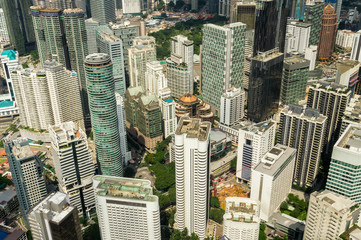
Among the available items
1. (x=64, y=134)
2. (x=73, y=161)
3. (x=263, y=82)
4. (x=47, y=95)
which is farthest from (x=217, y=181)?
(x=47, y=95)

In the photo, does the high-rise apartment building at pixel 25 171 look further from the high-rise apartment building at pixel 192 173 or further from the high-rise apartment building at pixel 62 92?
the high-rise apartment building at pixel 62 92

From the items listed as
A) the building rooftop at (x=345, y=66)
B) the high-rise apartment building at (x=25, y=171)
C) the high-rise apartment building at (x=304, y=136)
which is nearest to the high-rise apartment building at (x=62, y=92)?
the high-rise apartment building at (x=25, y=171)

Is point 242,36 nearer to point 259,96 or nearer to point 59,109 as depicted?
point 259,96

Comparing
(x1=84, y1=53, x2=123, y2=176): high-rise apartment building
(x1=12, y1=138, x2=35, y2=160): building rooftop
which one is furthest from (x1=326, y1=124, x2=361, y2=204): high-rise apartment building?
(x1=12, y1=138, x2=35, y2=160): building rooftop

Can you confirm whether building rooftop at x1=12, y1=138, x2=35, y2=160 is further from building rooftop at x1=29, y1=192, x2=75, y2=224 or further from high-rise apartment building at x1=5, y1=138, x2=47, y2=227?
building rooftop at x1=29, y1=192, x2=75, y2=224

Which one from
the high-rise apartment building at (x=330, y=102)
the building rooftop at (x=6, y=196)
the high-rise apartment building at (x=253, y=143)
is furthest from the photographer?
the high-rise apartment building at (x=330, y=102)

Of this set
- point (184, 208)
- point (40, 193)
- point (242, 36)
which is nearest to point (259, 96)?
point (242, 36)
